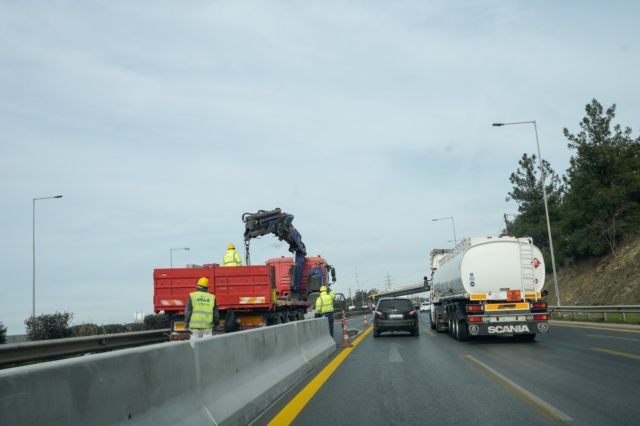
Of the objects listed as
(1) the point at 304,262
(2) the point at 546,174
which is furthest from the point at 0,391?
(2) the point at 546,174

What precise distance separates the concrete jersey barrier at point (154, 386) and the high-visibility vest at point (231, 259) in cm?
868

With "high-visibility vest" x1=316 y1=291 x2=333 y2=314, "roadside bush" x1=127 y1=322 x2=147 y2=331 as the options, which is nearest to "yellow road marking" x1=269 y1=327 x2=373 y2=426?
"high-visibility vest" x1=316 y1=291 x2=333 y2=314

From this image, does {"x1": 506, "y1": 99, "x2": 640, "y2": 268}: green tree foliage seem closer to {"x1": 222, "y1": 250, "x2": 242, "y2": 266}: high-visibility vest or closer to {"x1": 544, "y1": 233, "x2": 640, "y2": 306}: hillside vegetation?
{"x1": 544, "y1": 233, "x2": 640, "y2": 306}: hillside vegetation

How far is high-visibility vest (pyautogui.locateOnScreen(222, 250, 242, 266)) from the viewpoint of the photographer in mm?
18250

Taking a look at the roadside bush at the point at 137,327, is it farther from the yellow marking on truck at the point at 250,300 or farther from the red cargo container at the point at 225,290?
the yellow marking on truck at the point at 250,300

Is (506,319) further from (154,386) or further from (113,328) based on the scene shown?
(113,328)

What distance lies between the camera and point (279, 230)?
23.4 metres

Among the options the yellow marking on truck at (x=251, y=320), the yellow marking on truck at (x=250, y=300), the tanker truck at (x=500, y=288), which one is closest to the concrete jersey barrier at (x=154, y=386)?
the yellow marking on truck at (x=250, y=300)

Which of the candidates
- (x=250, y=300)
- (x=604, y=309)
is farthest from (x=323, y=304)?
(x=604, y=309)

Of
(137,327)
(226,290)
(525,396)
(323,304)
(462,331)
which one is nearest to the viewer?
(525,396)

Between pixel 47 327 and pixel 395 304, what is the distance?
42.0 ft

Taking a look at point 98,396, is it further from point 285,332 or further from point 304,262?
point 304,262

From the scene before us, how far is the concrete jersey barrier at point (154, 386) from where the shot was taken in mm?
3504

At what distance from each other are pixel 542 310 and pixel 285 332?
1086cm
